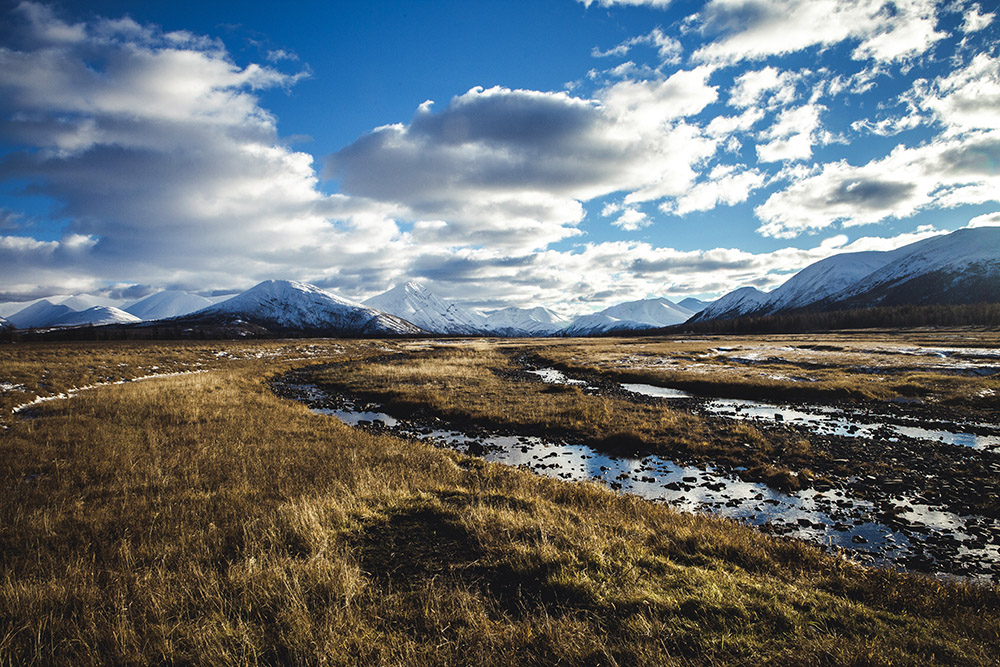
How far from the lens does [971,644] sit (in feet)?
17.9

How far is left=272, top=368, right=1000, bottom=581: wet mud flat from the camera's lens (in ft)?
33.8

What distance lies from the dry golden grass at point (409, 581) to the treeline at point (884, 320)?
503 ft

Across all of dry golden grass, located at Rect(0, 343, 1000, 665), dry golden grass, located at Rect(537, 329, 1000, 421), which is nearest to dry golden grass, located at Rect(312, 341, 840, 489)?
dry golden grass, located at Rect(0, 343, 1000, 665)

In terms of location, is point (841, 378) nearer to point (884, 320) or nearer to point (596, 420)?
point (596, 420)

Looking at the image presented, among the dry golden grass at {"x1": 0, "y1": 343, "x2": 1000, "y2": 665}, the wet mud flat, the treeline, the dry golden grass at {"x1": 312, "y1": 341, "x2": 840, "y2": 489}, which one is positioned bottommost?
the wet mud flat

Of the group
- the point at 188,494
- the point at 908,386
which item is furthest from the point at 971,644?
the point at 908,386

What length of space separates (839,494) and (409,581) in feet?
49.4

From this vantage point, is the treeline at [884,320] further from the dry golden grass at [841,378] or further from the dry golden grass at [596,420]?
the dry golden grass at [596,420]

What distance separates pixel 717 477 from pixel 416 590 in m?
13.4

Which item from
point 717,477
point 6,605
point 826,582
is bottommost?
point 717,477

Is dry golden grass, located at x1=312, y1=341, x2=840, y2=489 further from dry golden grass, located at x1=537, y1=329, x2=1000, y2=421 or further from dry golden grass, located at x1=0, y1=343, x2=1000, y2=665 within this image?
dry golden grass, located at x1=537, y1=329, x2=1000, y2=421

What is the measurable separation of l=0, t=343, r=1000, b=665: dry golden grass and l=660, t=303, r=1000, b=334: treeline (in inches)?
6039

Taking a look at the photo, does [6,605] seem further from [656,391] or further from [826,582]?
[656,391]

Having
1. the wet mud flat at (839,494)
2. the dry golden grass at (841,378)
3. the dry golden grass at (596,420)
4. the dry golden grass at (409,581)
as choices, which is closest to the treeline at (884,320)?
the dry golden grass at (841,378)
